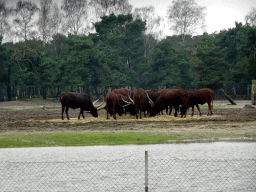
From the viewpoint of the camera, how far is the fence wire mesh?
1012 centimetres

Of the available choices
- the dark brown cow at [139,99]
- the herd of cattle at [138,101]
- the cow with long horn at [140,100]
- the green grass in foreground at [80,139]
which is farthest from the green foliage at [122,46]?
the green grass in foreground at [80,139]

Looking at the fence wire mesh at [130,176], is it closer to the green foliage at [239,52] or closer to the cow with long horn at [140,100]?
the cow with long horn at [140,100]

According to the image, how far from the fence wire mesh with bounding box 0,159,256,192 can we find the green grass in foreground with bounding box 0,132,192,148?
12.0ft

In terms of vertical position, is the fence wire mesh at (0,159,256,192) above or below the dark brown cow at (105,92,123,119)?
below

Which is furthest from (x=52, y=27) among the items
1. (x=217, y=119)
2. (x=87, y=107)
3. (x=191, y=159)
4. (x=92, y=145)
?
(x=191, y=159)

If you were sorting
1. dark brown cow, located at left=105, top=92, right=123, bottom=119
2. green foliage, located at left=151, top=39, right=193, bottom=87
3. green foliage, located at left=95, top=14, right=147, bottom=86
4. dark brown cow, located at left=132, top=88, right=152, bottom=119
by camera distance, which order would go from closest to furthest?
1. dark brown cow, located at left=105, top=92, right=123, bottom=119
2. dark brown cow, located at left=132, top=88, right=152, bottom=119
3. green foliage, located at left=151, top=39, right=193, bottom=87
4. green foliage, located at left=95, top=14, right=147, bottom=86

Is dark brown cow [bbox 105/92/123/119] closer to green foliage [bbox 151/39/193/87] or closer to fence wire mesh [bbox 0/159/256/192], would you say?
fence wire mesh [bbox 0/159/256/192]

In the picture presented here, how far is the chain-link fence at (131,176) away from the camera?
33.1 ft

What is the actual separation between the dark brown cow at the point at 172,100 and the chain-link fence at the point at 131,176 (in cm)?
1378

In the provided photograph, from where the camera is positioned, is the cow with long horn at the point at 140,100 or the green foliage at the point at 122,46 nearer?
the cow with long horn at the point at 140,100

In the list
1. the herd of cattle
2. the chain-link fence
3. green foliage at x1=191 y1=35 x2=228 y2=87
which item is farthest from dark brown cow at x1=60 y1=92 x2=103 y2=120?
green foliage at x1=191 y1=35 x2=228 y2=87

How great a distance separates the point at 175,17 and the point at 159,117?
45086 millimetres

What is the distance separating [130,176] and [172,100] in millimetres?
16378

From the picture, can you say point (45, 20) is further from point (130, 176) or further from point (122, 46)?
point (130, 176)
